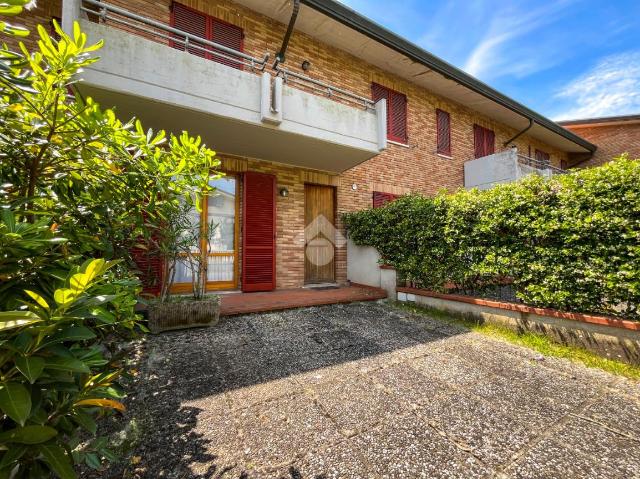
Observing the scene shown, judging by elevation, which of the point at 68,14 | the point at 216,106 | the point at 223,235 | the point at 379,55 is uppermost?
the point at 379,55

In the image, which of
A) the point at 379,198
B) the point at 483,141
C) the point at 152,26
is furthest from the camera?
the point at 483,141

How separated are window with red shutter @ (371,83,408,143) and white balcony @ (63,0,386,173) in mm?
2640

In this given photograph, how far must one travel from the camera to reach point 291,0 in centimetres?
635

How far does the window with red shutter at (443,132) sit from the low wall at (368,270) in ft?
19.0

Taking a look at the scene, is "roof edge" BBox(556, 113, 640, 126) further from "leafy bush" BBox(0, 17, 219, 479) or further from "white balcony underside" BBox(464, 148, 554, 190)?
"leafy bush" BBox(0, 17, 219, 479)

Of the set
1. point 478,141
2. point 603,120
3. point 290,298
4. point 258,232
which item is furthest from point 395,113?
point 603,120

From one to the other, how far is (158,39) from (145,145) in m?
6.08

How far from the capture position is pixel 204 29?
6.31 m

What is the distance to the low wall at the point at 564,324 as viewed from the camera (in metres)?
3.31

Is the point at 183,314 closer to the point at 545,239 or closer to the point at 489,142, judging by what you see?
the point at 545,239

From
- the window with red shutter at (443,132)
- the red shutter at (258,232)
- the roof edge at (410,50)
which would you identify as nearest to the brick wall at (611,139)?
the roof edge at (410,50)

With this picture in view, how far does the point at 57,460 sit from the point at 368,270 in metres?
6.82

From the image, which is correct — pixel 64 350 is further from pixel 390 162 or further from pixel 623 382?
pixel 390 162

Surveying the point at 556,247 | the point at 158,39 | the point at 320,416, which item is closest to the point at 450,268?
the point at 556,247
